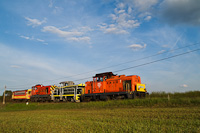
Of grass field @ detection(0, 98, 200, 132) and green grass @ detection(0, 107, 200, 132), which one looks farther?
grass field @ detection(0, 98, 200, 132)

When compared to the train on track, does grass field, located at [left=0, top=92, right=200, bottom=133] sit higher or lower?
lower

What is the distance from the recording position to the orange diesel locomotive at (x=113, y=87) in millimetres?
19672

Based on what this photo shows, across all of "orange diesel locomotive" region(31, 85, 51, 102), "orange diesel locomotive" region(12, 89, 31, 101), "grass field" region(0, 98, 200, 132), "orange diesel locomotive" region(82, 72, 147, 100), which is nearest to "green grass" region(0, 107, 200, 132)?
"grass field" region(0, 98, 200, 132)

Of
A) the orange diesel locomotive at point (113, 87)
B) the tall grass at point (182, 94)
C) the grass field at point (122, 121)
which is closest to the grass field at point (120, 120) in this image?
the grass field at point (122, 121)

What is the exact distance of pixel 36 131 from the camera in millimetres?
5555

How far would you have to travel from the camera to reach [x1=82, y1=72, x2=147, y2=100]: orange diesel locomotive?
1967 cm

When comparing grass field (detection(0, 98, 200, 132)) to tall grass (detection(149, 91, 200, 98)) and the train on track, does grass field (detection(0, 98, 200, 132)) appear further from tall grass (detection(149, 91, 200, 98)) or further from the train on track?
tall grass (detection(149, 91, 200, 98))

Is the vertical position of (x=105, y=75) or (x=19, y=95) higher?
(x=105, y=75)

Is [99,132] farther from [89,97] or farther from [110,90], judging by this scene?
[89,97]

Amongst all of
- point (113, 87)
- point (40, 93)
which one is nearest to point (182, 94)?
point (113, 87)

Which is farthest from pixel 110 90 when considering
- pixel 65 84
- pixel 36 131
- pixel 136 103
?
pixel 36 131

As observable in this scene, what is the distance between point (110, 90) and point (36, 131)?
53.2ft

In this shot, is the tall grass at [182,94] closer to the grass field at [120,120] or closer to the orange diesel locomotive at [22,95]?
the grass field at [120,120]

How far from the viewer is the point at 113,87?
21.1 meters
